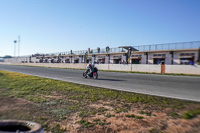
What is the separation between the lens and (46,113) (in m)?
3.94

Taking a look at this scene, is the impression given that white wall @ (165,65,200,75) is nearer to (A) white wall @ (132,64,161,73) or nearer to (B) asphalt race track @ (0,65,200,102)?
(A) white wall @ (132,64,161,73)

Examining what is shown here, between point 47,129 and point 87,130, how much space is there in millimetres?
868

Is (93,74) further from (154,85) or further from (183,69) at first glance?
(183,69)

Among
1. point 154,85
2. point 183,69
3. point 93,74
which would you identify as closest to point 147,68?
point 183,69

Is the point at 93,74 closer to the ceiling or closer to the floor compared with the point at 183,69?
closer to the floor

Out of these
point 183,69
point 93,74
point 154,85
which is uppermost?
point 183,69

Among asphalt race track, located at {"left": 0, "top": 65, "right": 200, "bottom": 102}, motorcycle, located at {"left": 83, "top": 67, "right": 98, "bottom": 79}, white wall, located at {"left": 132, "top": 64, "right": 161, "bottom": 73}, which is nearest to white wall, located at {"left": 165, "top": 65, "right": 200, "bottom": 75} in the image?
white wall, located at {"left": 132, "top": 64, "right": 161, "bottom": 73}

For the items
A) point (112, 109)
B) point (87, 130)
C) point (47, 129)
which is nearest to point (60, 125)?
point (47, 129)

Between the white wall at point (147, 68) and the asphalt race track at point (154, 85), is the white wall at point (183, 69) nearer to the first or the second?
the white wall at point (147, 68)

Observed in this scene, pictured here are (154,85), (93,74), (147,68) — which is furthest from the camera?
(147,68)

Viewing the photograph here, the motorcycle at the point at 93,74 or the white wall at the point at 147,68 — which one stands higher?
the white wall at the point at 147,68

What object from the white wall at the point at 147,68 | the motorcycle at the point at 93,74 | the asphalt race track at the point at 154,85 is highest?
the white wall at the point at 147,68

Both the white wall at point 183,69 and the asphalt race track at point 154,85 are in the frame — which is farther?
the white wall at point 183,69

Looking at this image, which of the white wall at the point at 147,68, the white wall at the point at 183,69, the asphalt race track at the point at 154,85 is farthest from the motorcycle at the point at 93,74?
the white wall at the point at 183,69
